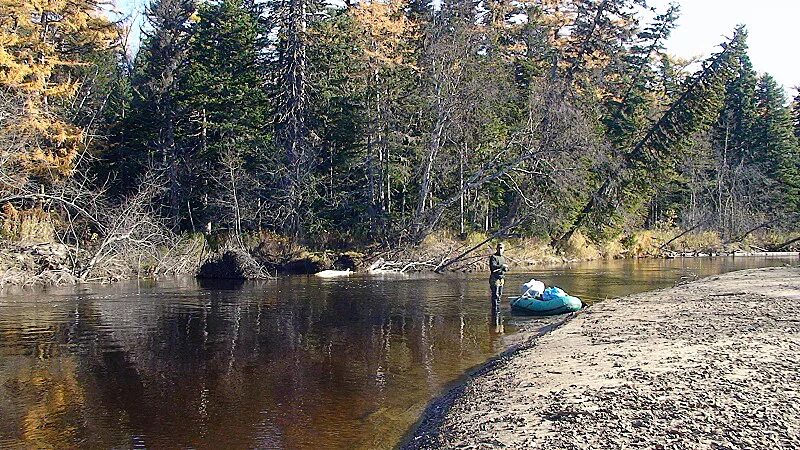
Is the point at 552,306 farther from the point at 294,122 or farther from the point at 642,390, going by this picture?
the point at 294,122

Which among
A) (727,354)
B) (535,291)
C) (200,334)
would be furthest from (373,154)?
(727,354)

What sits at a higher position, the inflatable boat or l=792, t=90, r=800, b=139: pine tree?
l=792, t=90, r=800, b=139: pine tree

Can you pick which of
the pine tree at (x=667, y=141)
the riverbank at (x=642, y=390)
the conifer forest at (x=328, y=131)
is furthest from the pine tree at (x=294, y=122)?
the riverbank at (x=642, y=390)

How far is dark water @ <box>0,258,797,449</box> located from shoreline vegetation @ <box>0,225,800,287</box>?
3.47 meters

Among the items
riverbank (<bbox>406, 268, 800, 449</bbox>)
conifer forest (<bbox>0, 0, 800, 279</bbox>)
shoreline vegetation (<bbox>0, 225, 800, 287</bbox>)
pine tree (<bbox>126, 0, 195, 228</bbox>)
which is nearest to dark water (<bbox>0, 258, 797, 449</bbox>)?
riverbank (<bbox>406, 268, 800, 449</bbox>)

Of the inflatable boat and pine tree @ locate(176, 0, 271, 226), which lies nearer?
the inflatable boat

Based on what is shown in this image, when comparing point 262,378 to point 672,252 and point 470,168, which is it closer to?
point 470,168

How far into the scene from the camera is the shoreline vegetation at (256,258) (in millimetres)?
29297

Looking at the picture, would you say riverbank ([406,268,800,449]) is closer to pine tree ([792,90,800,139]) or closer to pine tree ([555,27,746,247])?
pine tree ([555,27,746,247])

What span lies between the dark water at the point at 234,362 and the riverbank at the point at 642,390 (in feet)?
3.98

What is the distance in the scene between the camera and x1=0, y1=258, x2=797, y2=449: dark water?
9.76 metres

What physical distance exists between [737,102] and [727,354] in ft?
180

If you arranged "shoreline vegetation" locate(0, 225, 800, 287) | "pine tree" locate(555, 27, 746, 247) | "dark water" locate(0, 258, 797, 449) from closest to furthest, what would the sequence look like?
1. "dark water" locate(0, 258, 797, 449)
2. "shoreline vegetation" locate(0, 225, 800, 287)
3. "pine tree" locate(555, 27, 746, 247)

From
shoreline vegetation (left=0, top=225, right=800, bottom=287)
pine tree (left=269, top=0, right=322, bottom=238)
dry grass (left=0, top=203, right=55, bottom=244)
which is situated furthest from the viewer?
pine tree (left=269, top=0, right=322, bottom=238)
